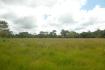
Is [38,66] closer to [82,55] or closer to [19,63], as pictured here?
[19,63]

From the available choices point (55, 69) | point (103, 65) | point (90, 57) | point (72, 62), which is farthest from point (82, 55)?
point (55, 69)

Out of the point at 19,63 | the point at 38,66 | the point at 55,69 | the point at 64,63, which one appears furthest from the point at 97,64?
the point at 19,63

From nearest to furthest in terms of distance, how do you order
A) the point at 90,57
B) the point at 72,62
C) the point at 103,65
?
1. the point at 103,65
2. the point at 72,62
3. the point at 90,57

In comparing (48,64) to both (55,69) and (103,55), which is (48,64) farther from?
(103,55)

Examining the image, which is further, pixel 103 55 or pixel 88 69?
pixel 103 55

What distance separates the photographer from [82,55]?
39.7 feet

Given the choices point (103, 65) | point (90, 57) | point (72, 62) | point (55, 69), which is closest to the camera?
point (55, 69)

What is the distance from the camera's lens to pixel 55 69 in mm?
8805

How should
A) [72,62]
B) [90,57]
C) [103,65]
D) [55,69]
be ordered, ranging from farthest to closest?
[90,57] < [72,62] < [103,65] < [55,69]

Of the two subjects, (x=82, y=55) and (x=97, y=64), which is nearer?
(x=97, y=64)

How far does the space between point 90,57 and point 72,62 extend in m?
1.61

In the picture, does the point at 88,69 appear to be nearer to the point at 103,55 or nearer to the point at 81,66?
the point at 81,66

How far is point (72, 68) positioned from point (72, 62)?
1214 mm

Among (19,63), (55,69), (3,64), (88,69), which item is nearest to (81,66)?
(88,69)
